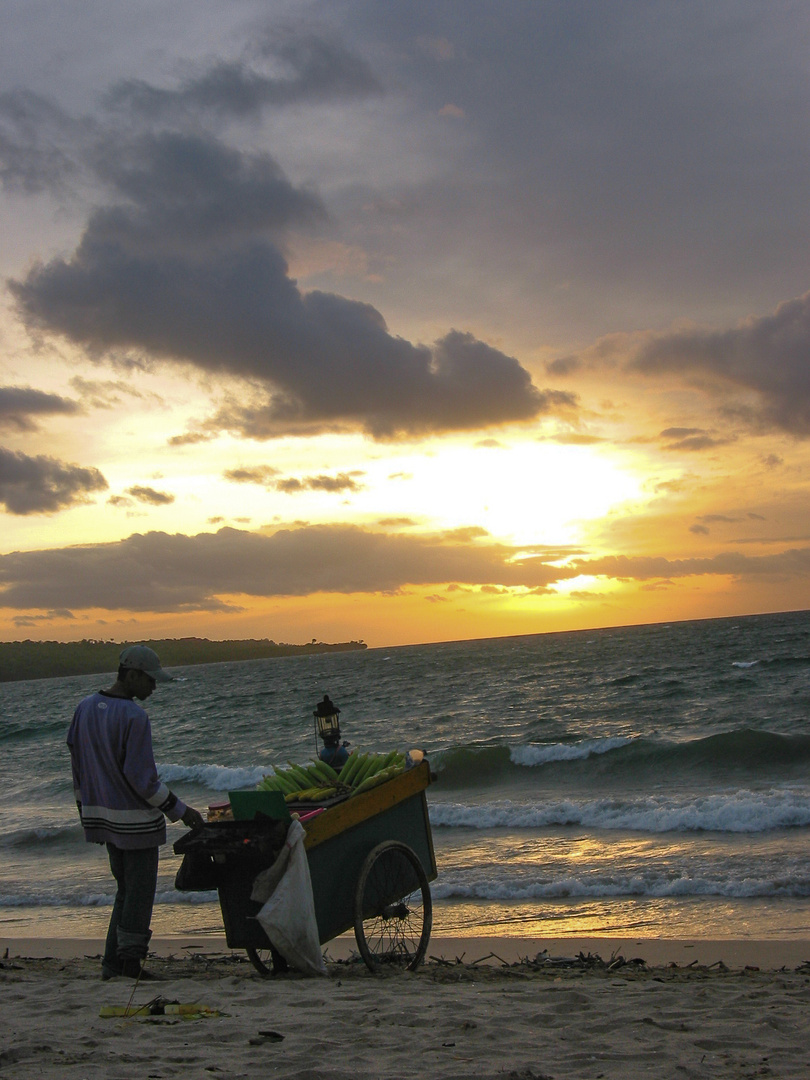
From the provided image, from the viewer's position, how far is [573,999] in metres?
4.65

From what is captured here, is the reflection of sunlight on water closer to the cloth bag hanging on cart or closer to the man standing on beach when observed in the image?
the cloth bag hanging on cart

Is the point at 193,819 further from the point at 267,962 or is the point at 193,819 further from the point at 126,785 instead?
the point at 267,962

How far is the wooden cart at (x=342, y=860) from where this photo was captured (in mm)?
4699

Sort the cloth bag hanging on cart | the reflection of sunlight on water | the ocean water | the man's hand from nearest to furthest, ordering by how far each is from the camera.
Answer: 1. the cloth bag hanging on cart
2. the man's hand
3. the reflection of sunlight on water
4. the ocean water

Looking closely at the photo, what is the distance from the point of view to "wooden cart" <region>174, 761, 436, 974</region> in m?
4.70

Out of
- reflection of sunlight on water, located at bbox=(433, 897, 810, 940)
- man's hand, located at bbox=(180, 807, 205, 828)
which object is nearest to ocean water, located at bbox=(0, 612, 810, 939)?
reflection of sunlight on water, located at bbox=(433, 897, 810, 940)

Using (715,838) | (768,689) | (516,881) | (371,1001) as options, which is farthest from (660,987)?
(768,689)

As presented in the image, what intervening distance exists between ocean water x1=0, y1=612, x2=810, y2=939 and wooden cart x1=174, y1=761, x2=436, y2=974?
5.09 ft

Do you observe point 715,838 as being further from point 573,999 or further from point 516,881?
point 573,999

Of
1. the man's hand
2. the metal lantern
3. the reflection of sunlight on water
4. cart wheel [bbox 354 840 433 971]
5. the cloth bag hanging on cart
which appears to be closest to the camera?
the cloth bag hanging on cart

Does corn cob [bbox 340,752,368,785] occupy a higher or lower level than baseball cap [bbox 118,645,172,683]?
lower

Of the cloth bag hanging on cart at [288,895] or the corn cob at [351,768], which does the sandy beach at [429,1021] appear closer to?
the cloth bag hanging on cart at [288,895]

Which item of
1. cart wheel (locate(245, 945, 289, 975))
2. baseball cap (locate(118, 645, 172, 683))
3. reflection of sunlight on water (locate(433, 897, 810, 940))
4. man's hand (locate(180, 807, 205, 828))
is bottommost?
reflection of sunlight on water (locate(433, 897, 810, 940))

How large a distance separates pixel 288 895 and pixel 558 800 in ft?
36.1
